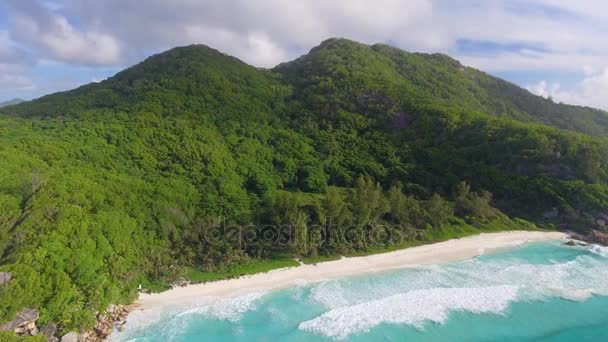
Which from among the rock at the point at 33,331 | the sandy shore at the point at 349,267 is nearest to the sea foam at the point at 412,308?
the sandy shore at the point at 349,267

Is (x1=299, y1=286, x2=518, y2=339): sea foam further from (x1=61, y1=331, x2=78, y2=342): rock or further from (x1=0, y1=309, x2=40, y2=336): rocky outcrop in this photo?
(x1=0, y1=309, x2=40, y2=336): rocky outcrop

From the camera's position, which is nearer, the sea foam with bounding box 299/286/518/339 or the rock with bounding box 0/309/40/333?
the rock with bounding box 0/309/40/333

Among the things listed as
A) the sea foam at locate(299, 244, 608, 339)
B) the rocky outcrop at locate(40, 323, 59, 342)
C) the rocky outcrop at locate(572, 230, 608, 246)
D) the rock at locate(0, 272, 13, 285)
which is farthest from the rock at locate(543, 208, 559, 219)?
the rock at locate(0, 272, 13, 285)

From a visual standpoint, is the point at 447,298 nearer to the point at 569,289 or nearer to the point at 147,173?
the point at 569,289

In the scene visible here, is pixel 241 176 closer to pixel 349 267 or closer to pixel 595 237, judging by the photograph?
pixel 349 267

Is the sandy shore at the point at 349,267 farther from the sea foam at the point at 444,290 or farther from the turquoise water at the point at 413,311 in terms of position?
the sea foam at the point at 444,290

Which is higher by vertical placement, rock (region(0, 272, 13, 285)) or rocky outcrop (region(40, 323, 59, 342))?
rock (region(0, 272, 13, 285))

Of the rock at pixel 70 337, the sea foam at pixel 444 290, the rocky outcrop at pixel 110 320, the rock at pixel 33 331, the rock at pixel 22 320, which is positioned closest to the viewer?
the rock at pixel 22 320
